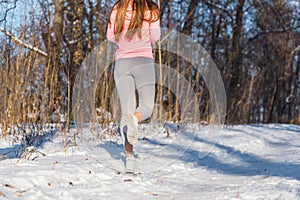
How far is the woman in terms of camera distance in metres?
2.93

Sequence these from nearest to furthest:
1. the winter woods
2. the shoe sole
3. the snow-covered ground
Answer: the snow-covered ground
the shoe sole
the winter woods

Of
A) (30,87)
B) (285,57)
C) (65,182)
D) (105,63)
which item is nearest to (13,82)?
(30,87)

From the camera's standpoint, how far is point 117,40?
298 cm

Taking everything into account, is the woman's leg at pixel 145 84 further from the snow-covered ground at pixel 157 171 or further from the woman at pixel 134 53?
the snow-covered ground at pixel 157 171

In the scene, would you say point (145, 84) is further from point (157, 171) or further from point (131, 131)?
point (157, 171)

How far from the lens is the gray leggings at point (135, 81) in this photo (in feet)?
9.70

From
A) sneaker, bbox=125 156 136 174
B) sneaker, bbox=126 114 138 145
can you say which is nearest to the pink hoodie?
sneaker, bbox=126 114 138 145

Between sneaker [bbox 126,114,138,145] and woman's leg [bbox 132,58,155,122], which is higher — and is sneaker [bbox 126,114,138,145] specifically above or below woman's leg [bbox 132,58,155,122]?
below

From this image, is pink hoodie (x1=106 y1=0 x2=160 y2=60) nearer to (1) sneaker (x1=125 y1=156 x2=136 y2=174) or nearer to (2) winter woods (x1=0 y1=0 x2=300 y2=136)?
(1) sneaker (x1=125 y1=156 x2=136 y2=174)

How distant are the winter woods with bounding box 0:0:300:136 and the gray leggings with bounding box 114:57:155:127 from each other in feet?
6.59

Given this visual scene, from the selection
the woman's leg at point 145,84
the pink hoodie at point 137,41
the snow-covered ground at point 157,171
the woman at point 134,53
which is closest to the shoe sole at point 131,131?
the woman at point 134,53

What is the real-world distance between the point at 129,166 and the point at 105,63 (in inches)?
131

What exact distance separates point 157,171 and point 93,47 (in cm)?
587

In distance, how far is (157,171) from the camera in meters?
3.28
